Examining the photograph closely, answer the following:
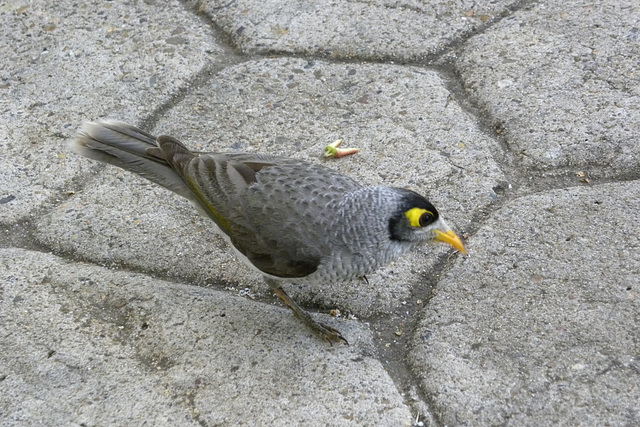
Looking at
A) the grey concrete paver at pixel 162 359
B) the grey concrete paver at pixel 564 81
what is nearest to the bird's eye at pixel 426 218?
the grey concrete paver at pixel 162 359

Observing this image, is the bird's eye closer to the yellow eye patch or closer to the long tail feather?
the yellow eye patch

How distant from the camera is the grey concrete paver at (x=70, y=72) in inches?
175

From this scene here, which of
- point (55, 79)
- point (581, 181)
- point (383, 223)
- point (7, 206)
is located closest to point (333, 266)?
point (383, 223)

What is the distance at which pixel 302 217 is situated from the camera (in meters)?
3.51

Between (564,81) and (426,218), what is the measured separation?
1.84 m

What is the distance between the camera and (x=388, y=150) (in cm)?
446

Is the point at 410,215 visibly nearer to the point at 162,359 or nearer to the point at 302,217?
the point at 302,217

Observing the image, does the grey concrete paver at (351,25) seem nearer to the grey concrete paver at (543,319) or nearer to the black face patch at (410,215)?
the grey concrete paver at (543,319)

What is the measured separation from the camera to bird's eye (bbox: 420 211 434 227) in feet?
11.0

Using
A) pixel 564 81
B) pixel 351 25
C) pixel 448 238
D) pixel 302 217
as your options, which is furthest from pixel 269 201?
pixel 564 81

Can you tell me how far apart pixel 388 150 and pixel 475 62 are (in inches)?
35.3

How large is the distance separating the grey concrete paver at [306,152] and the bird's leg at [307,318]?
0.65 ft

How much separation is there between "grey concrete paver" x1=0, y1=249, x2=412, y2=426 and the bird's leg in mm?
48

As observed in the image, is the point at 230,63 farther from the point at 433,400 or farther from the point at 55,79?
the point at 433,400
